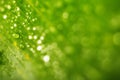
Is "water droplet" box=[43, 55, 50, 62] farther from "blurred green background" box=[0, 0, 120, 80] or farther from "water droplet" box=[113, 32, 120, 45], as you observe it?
"water droplet" box=[113, 32, 120, 45]

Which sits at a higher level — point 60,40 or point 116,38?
point 60,40

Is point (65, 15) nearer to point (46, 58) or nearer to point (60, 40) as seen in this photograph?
point (60, 40)

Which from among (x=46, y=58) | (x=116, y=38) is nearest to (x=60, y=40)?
(x=46, y=58)

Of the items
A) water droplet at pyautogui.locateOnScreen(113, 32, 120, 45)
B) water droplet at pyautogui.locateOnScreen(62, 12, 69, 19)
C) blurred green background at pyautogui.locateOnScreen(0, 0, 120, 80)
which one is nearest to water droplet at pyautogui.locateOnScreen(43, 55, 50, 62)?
blurred green background at pyautogui.locateOnScreen(0, 0, 120, 80)

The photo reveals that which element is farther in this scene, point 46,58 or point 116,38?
point 46,58

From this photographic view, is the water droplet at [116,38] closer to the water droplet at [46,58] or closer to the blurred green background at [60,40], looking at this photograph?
the blurred green background at [60,40]

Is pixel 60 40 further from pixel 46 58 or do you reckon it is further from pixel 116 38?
pixel 116 38

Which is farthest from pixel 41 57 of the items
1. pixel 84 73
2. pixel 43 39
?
pixel 84 73

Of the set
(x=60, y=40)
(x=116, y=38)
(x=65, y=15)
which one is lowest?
(x=116, y=38)

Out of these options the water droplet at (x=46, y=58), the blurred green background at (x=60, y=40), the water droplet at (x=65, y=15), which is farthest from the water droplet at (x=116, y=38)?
the water droplet at (x=46, y=58)
